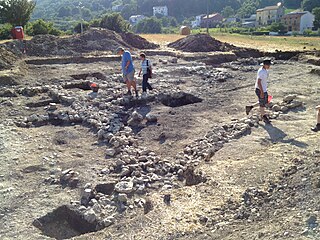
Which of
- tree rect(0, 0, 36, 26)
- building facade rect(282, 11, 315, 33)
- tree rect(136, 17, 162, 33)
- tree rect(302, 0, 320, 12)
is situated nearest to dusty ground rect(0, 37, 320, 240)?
tree rect(0, 0, 36, 26)

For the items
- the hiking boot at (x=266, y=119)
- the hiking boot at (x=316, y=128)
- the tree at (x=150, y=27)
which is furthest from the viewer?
the tree at (x=150, y=27)

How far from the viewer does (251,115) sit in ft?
29.2

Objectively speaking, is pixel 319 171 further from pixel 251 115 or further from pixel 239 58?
pixel 239 58

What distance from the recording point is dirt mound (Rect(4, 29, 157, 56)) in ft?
64.0

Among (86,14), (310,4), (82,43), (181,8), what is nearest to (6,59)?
(82,43)

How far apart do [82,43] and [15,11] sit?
800 centimetres

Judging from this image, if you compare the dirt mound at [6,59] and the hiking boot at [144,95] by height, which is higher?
the dirt mound at [6,59]

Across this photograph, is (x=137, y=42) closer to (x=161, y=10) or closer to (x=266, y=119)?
(x=266, y=119)

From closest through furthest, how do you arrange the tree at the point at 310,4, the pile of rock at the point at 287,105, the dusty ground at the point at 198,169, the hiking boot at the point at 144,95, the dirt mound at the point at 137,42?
the dusty ground at the point at 198,169 → the pile of rock at the point at 287,105 → the hiking boot at the point at 144,95 → the dirt mound at the point at 137,42 → the tree at the point at 310,4

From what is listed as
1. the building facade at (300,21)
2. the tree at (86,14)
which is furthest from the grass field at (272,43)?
the tree at (86,14)

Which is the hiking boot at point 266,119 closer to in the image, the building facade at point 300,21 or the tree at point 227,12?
the building facade at point 300,21

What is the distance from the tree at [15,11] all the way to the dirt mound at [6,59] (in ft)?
34.7

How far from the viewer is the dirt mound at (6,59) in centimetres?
1462

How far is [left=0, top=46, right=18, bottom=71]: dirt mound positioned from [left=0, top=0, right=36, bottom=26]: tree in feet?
34.7
